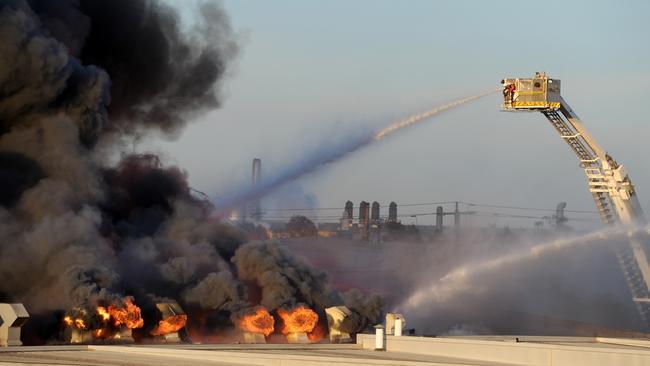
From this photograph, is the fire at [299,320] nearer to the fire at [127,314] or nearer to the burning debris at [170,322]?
the burning debris at [170,322]

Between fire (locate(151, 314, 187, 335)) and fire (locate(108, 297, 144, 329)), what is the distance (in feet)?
7.51

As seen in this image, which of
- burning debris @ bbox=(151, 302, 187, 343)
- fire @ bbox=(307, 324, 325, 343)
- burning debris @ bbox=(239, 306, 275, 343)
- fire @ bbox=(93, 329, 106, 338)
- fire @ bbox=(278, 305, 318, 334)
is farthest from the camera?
fire @ bbox=(307, 324, 325, 343)

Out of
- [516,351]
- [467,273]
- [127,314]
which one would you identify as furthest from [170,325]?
[467,273]

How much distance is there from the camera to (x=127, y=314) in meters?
82.4

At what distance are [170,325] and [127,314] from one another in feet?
13.5

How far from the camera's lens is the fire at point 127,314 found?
82.2m

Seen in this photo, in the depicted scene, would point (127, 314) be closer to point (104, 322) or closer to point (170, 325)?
point (104, 322)

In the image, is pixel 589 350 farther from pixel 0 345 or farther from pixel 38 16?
pixel 38 16

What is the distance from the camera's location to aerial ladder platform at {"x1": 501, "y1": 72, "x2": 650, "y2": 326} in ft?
340

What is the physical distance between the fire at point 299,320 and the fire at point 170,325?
27.5 feet

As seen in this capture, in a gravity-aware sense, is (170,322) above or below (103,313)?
below

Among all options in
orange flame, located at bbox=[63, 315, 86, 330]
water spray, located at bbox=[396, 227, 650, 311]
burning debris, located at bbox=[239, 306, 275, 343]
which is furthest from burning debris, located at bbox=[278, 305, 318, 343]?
water spray, located at bbox=[396, 227, 650, 311]

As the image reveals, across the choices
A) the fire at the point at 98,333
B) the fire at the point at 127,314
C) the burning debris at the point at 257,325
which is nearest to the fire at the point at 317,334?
the burning debris at the point at 257,325

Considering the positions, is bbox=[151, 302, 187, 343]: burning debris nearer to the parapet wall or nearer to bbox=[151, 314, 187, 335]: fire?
bbox=[151, 314, 187, 335]: fire
